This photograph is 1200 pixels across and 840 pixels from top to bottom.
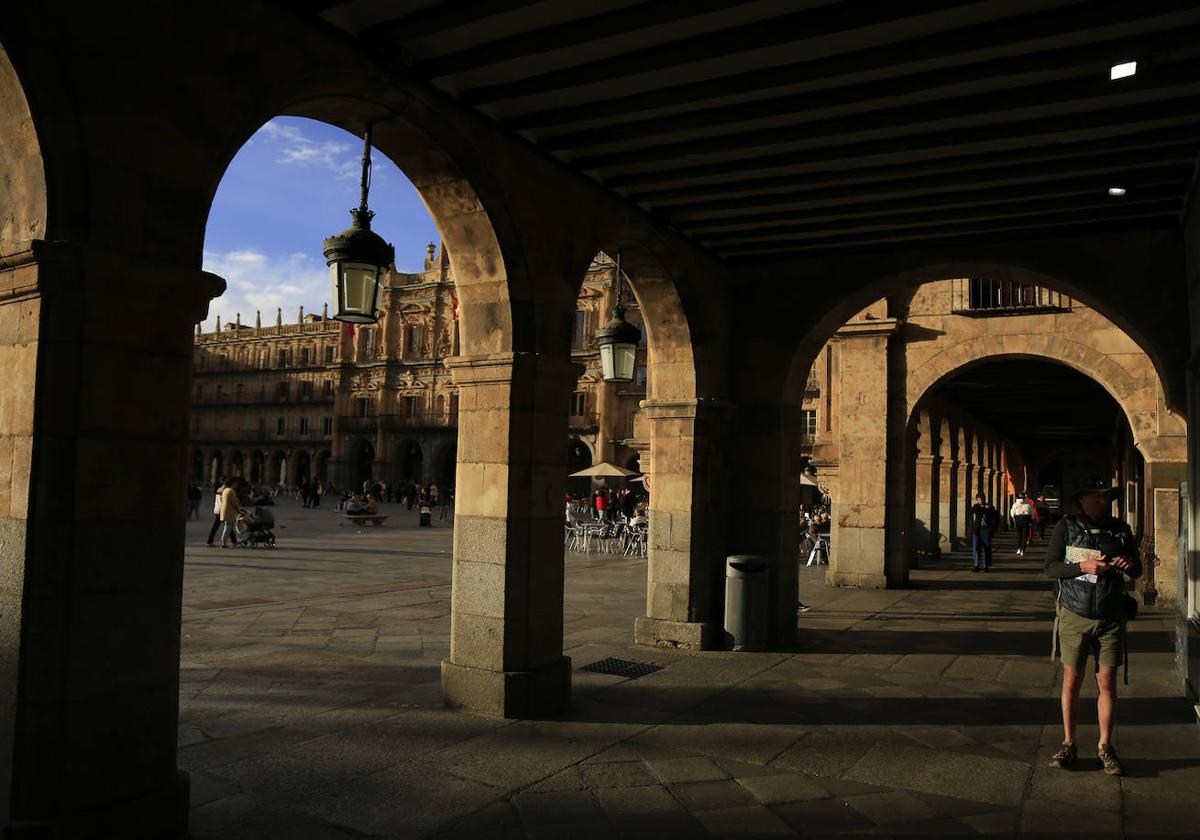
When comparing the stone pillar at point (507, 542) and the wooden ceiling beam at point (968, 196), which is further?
the wooden ceiling beam at point (968, 196)

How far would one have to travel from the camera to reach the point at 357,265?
456 centimetres

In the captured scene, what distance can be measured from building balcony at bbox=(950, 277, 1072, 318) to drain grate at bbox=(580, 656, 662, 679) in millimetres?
9519

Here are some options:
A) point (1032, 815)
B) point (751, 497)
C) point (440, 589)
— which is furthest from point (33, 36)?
point (440, 589)

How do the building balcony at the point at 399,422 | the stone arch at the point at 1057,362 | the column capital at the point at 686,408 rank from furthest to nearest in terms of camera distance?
1. the building balcony at the point at 399,422
2. the stone arch at the point at 1057,362
3. the column capital at the point at 686,408

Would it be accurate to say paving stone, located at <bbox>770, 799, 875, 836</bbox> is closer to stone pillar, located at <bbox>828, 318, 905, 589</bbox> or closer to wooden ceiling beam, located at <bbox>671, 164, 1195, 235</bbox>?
wooden ceiling beam, located at <bbox>671, 164, 1195, 235</bbox>

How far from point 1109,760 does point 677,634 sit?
11.5 feet

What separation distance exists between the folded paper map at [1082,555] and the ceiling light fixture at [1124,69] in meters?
2.29

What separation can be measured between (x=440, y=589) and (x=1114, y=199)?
829 cm

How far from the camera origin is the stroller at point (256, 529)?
16.6m

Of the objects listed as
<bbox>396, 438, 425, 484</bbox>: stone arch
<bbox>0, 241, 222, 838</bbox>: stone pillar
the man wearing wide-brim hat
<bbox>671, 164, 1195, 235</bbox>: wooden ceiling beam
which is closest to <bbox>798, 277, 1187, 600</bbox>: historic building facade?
<bbox>671, 164, 1195, 235</bbox>: wooden ceiling beam

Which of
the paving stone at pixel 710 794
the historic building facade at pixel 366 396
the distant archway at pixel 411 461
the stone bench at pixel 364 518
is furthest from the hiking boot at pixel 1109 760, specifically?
the distant archway at pixel 411 461

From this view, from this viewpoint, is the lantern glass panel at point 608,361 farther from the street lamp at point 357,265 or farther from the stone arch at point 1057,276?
the street lamp at point 357,265

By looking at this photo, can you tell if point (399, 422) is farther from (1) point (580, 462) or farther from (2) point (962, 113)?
(2) point (962, 113)

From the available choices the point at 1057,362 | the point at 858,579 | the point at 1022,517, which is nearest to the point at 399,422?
the point at 1022,517
